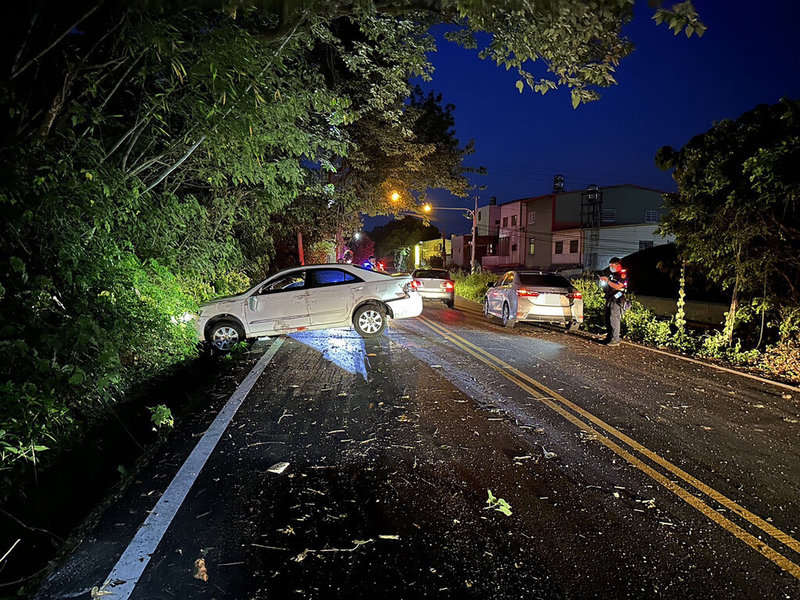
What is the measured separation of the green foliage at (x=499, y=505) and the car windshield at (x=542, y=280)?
356 inches

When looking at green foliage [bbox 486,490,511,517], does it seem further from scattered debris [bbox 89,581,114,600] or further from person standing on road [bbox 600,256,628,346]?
person standing on road [bbox 600,256,628,346]

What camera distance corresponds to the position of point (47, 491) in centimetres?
394

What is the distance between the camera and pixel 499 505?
3.36 metres

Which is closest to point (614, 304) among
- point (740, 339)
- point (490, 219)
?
point (740, 339)

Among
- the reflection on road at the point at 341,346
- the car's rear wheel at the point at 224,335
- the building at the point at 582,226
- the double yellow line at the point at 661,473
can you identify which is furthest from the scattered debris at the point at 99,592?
the building at the point at 582,226

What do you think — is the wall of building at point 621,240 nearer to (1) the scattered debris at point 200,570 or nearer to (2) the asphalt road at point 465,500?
(2) the asphalt road at point 465,500

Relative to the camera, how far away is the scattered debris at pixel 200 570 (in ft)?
8.46

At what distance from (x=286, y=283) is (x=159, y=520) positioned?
714 centimetres

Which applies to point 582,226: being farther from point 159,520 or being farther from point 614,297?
point 159,520

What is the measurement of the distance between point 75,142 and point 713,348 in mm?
11602

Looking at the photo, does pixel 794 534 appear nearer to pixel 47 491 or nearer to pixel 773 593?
pixel 773 593

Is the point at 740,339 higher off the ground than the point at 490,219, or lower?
lower

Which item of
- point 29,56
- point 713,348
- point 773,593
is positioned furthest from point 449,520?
point 713,348

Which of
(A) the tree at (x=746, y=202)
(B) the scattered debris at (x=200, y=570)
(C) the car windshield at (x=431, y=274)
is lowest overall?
(B) the scattered debris at (x=200, y=570)
